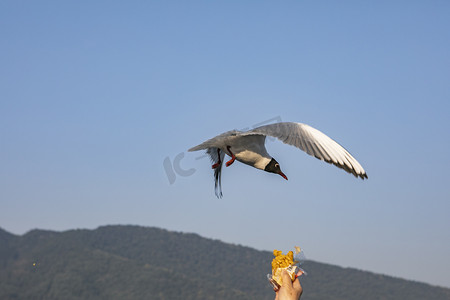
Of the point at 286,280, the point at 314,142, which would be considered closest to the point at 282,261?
the point at 286,280

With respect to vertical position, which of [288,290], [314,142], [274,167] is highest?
[314,142]

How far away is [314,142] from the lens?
709cm

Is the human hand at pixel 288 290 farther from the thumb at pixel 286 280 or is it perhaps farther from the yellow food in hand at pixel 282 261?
the yellow food in hand at pixel 282 261

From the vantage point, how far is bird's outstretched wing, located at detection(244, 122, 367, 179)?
6.57m

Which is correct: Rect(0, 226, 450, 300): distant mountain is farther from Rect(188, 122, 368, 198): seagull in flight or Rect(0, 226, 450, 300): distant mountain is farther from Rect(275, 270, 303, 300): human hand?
Rect(275, 270, 303, 300): human hand

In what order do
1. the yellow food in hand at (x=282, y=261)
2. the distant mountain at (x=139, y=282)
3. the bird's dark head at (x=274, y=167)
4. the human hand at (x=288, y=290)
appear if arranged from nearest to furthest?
the human hand at (x=288, y=290), the yellow food in hand at (x=282, y=261), the bird's dark head at (x=274, y=167), the distant mountain at (x=139, y=282)

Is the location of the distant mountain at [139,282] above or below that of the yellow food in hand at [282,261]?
above

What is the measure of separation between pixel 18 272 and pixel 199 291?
2132 inches

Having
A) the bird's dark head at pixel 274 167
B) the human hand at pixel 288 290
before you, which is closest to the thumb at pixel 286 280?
the human hand at pixel 288 290

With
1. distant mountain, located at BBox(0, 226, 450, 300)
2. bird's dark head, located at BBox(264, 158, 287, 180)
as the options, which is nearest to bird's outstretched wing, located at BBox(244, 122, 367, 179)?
bird's dark head, located at BBox(264, 158, 287, 180)

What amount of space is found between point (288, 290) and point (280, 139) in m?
2.01

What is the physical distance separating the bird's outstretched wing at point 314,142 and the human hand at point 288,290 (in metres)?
1.43

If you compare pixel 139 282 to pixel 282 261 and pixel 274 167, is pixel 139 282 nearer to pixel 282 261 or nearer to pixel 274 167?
pixel 274 167

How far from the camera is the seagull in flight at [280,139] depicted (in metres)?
6.67
